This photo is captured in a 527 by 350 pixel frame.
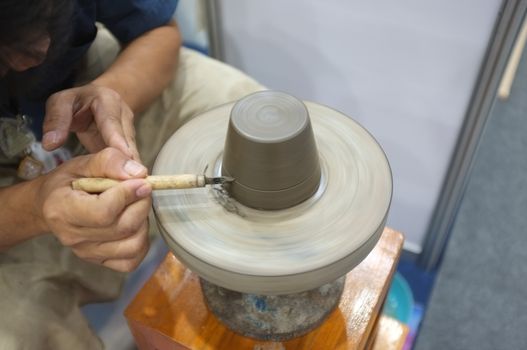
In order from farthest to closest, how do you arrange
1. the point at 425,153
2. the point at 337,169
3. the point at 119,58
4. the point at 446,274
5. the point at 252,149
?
the point at 446,274, the point at 425,153, the point at 119,58, the point at 337,169, the point at 252,149

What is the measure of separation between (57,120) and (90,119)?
0.09 m

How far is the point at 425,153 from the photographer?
1.36m

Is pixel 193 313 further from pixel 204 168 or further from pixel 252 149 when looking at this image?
pixel 252 149

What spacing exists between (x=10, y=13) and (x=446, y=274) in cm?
139

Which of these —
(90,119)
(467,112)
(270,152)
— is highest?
(270,152)

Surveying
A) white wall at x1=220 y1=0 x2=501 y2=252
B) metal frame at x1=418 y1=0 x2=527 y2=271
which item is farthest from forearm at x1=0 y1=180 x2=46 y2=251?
metal frame at x1=418 y1=0 x2=527 y2=271

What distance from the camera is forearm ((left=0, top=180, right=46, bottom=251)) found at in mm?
767

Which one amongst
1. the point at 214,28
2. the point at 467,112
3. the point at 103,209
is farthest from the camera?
the point at 214,28

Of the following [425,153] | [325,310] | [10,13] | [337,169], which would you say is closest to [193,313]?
[325,310]

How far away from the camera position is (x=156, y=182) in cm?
64

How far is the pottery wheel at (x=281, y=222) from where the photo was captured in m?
0.64

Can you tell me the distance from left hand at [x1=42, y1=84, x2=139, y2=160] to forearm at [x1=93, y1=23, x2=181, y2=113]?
0.11 meters

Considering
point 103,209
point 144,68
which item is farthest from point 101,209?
point 144,68

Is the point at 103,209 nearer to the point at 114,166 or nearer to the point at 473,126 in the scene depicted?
the point at 114,166
